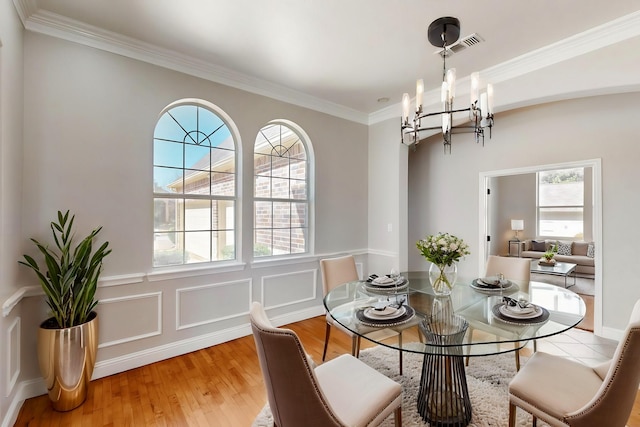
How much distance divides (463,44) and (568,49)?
0.96 meters

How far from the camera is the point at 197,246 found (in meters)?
3.00

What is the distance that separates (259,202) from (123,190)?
1362 millimetres

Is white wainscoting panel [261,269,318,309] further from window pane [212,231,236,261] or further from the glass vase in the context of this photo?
the glass vase

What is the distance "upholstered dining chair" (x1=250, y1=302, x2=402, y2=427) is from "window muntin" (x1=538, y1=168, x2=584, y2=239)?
325 inches

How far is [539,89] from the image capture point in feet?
9.09

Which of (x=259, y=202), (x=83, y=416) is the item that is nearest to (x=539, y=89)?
(x=259, y=202)

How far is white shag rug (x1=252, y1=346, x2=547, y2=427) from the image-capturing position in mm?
1820

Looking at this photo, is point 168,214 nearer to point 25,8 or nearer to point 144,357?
point 144,357

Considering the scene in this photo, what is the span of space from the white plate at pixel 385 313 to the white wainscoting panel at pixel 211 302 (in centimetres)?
187

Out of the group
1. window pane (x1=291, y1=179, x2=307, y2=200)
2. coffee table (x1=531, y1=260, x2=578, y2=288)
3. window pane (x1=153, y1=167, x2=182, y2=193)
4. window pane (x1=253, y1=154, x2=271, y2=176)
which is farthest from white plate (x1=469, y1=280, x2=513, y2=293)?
coffee table (x1=531, y1=260, x2=578, y2=288)

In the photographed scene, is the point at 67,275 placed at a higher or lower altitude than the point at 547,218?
lower

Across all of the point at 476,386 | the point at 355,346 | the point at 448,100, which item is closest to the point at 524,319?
the point at 476,386

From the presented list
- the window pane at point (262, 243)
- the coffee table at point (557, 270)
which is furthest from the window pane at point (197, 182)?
the coffee table at point (557, 270)

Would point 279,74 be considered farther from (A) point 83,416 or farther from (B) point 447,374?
(A) point 83,416
